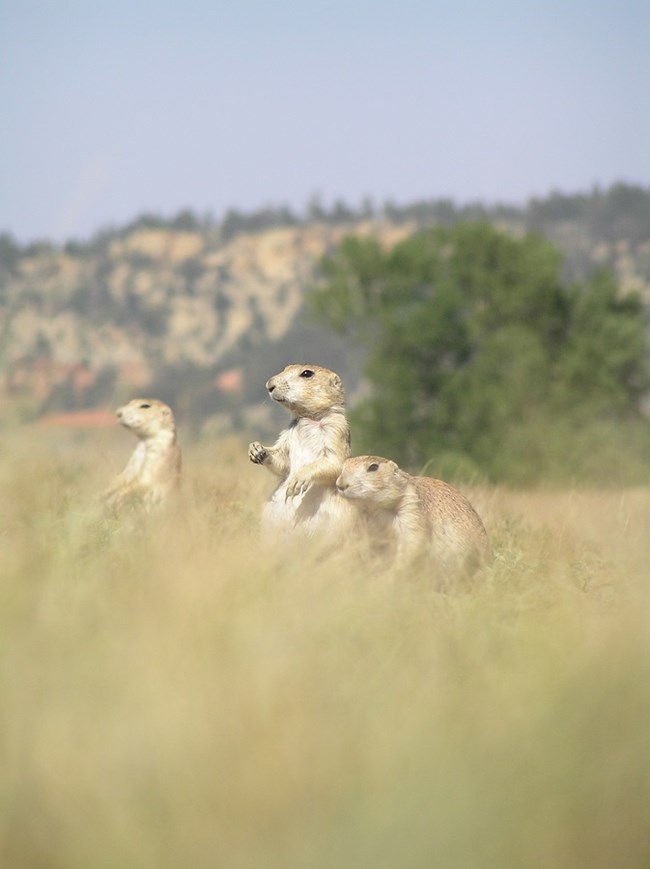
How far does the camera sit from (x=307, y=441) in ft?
23.1

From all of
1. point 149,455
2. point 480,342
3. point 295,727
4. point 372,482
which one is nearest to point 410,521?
point 372,482

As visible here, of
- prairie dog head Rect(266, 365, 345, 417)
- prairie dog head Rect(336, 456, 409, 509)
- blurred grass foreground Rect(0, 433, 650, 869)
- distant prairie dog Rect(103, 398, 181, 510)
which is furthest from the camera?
distant prairie dog Rect(103, 398, 181, 510)

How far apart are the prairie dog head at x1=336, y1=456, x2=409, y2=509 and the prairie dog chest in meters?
0.26

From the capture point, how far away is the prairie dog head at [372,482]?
6.70 meters

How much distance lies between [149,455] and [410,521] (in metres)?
3.28

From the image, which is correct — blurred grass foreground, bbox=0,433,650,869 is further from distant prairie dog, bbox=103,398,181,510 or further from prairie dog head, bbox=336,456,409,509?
distant prairie dog, bbox=103,398,181,510

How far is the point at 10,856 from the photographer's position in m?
3.11

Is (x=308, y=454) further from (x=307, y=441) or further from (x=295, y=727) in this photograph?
(x=295, y=727)

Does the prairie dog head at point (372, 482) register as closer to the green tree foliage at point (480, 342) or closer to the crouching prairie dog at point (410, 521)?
the crouching prairie dog at point (410, 521)

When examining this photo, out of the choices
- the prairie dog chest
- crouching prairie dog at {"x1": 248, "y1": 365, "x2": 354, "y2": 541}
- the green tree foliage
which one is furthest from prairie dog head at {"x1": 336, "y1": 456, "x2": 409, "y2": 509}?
the green tree foliage

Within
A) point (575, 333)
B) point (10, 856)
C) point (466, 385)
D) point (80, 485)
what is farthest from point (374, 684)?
point (575, 333)

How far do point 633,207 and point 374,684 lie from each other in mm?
117594

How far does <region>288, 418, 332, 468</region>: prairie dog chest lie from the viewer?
6.98 metres

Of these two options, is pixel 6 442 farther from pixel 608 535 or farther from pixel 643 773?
pixel 643 773
